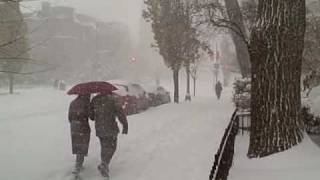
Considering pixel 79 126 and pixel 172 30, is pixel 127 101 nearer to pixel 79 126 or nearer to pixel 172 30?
pixel 172 30

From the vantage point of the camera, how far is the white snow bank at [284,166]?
6.62m

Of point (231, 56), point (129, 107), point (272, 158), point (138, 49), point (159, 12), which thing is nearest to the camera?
point (272, 158)

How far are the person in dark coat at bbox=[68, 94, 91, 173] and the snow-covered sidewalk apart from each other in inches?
20.1

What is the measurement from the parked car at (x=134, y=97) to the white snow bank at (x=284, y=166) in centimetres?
1447

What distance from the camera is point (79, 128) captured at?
9.88 metres

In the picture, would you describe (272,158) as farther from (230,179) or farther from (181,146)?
(181,146)

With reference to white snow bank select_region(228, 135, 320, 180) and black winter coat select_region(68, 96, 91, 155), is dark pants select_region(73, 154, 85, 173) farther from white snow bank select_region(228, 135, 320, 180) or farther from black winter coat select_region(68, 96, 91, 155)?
white snow bank select_region(228, 135, 320, 180)

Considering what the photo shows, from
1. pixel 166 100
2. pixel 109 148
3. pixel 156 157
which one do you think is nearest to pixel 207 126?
pixel 156 157

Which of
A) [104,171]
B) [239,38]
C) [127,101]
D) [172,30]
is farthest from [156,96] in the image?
[104,171]

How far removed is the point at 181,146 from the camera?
12.5 meters

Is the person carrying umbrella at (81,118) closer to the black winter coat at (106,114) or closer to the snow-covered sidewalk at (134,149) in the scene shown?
the black winter coat at (106,114)

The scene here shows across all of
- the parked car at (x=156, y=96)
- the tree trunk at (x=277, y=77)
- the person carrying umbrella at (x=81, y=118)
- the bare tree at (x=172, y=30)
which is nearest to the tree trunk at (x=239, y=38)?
the parked car at (x=156, y=96)

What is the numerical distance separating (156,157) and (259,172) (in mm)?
4534

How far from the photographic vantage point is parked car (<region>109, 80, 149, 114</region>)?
74.5 ft
